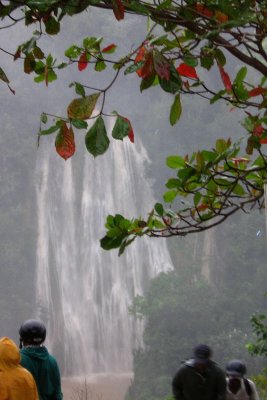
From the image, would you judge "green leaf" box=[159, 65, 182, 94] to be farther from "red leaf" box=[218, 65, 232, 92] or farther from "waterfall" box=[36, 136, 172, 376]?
"waterfall" box=[36, 136, 172, 376]

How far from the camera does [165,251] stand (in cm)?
1891

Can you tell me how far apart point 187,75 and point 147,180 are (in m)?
18.2

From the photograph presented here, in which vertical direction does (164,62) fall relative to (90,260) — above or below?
below

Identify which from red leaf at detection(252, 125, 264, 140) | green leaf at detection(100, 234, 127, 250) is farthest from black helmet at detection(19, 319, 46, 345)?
red leaf at detection(252, 125, 264, 140)

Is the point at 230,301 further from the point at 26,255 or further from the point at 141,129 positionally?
the point at 141,129

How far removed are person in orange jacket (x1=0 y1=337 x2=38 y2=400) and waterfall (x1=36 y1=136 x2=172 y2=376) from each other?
14870 millimetres

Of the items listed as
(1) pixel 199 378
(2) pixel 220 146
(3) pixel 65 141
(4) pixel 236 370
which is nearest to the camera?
(3) pixel 65 141

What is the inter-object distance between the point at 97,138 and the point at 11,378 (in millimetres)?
1168

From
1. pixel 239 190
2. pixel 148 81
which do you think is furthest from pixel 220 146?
pixel 148 81

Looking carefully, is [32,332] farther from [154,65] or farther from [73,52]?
[154,65]

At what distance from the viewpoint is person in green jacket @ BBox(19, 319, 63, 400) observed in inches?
85.0

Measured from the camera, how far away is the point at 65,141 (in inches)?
47.9

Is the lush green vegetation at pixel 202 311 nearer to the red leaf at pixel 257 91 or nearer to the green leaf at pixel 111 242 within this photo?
the green leaf at pixel 111 242

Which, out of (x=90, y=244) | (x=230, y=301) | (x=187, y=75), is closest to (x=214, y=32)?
(x=187, y=75)
